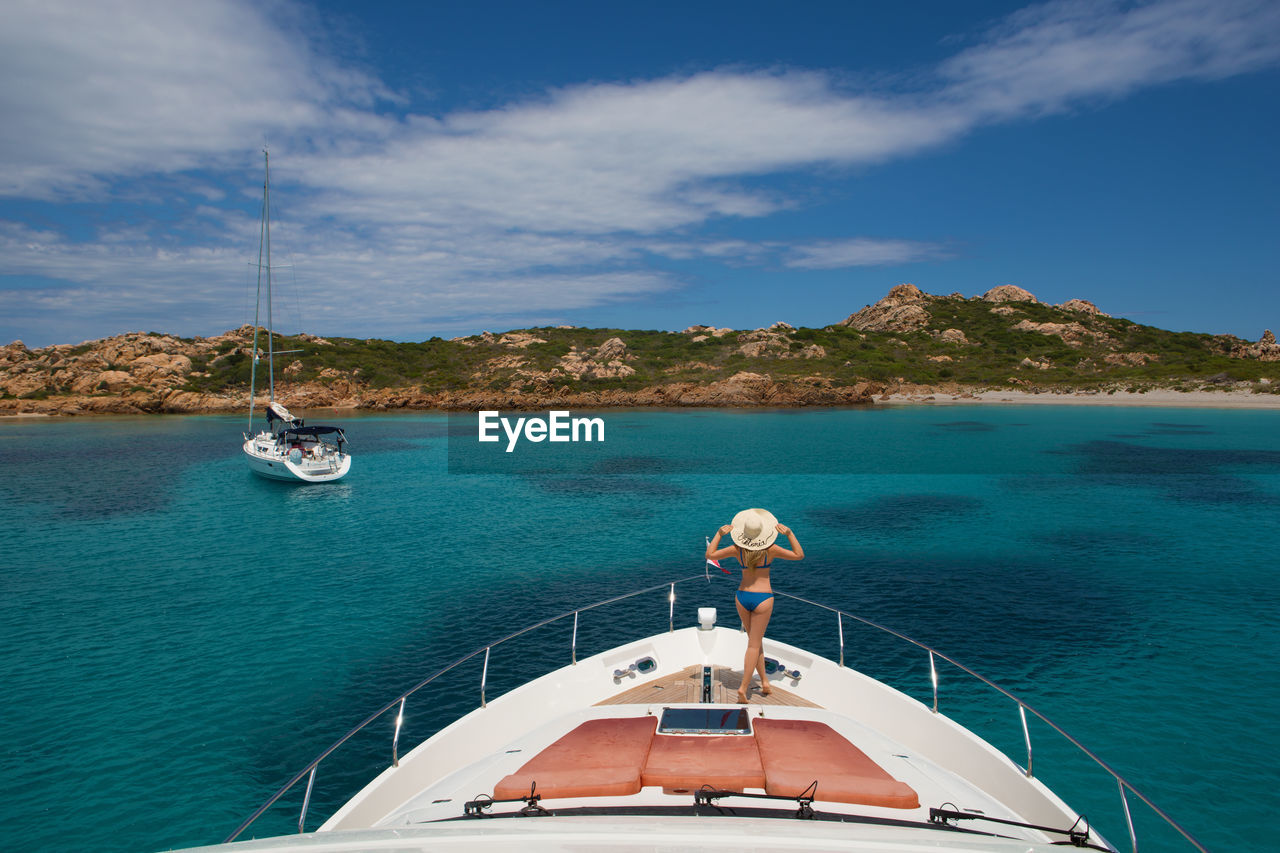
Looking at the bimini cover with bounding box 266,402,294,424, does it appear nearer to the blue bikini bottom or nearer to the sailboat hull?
the sailboat hull

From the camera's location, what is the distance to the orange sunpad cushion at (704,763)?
6.21 meters

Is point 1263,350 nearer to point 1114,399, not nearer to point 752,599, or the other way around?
point 1114,399

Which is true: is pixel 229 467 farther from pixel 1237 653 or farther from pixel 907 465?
pixel 1237 653

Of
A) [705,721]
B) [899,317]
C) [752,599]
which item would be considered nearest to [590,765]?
[705,721]

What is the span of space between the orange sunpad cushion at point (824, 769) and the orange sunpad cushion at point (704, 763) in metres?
0.16

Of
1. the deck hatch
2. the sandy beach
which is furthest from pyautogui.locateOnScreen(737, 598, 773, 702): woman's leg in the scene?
the sandy beach

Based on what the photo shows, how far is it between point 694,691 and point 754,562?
7.72ft

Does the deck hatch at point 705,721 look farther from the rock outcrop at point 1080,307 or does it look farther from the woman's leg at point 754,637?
the rock outcrop at point 1080,307

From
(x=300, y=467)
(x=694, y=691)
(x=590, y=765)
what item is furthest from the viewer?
(x=300, y=467)

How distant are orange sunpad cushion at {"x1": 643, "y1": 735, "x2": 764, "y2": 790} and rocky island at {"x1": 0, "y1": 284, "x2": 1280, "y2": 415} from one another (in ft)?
374

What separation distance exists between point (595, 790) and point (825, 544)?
22.1 metres

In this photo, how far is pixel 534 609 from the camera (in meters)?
19.4

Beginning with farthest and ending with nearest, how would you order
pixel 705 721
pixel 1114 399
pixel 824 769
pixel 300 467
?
pixel 1114 399 → pixel 300 467 → pixel 705 721 → pixel 824 769

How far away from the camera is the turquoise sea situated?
11297mm
